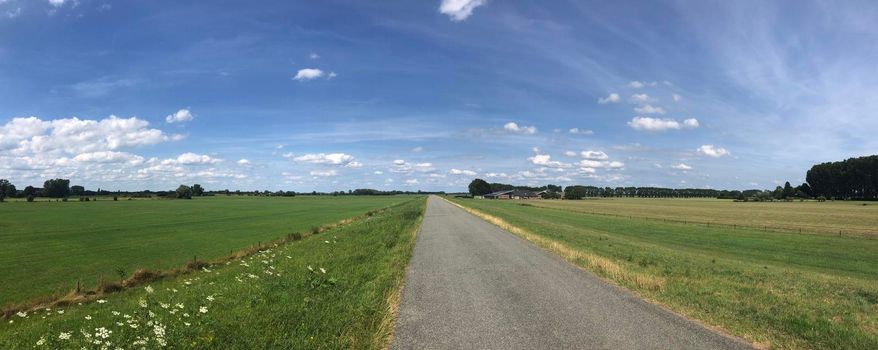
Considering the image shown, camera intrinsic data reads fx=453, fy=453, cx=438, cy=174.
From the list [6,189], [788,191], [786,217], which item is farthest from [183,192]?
[788,191]

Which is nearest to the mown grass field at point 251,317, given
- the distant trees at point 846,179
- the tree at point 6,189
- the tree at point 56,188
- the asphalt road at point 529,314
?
the asphalt road at point 529,314

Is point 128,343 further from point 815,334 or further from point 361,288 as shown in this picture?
point 815,334

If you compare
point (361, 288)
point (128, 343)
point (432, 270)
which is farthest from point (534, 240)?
point (128, 343)

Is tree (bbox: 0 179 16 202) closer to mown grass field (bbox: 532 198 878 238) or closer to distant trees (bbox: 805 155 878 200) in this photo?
mown grass field (bbox: 532 198 878 238)

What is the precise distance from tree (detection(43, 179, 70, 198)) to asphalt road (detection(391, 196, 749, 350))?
193393 millimetres

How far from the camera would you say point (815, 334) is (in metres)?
7.86

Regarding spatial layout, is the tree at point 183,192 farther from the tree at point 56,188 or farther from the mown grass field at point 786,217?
the mown grass field at point 786,217

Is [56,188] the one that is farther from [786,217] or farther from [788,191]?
[788,191]

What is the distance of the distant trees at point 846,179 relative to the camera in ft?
487

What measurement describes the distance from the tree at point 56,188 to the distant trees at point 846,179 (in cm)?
26941

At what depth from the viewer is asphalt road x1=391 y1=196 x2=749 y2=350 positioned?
24.5 ft

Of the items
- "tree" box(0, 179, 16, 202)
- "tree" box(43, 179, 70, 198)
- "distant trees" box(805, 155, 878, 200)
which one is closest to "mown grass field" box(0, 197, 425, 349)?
"tree" box(0, 179, 16, 202)

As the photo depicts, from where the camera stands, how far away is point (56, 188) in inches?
6201

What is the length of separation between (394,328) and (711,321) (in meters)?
6.07
